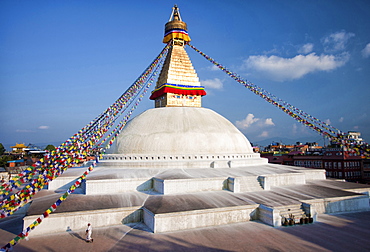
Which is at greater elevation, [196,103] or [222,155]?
[196,103]

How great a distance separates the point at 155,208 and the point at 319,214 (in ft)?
17.7

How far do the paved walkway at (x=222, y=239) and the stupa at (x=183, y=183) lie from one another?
1.13 ft

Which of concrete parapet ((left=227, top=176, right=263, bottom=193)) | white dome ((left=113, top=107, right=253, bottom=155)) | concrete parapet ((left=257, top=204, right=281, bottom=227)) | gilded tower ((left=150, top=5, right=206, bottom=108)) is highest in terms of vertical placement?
gilded tower ((left=150, top=5, right=206, bottom=108))

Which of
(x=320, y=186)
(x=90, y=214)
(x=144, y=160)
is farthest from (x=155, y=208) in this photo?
(x=320, y=186)

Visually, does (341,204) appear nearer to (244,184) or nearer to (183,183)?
(244,184)

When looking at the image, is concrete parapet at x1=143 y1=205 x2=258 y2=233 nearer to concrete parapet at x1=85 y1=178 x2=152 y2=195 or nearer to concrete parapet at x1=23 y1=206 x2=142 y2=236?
concrete parapet at x1=23 y1=206 x2=142 y2=236

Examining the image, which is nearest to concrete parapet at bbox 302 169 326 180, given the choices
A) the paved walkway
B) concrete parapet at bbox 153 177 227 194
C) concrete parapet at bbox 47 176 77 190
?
the paved walkway

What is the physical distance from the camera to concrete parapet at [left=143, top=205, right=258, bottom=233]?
676cm

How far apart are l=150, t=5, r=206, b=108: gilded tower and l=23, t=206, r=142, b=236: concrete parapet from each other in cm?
772

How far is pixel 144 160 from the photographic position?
36.7ft

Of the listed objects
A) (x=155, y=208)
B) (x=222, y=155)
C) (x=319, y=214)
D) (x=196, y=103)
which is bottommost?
(x=319, y=214)

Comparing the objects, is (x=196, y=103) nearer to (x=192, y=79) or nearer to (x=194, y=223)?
(x=192, y=79)

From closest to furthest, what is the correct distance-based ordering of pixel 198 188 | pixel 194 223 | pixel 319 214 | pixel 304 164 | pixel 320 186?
pixel 194 223 < pixel 319 214 < pixel 198 188 < pixel 320 186 < pixel 304 164

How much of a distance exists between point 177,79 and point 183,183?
23.9ft
